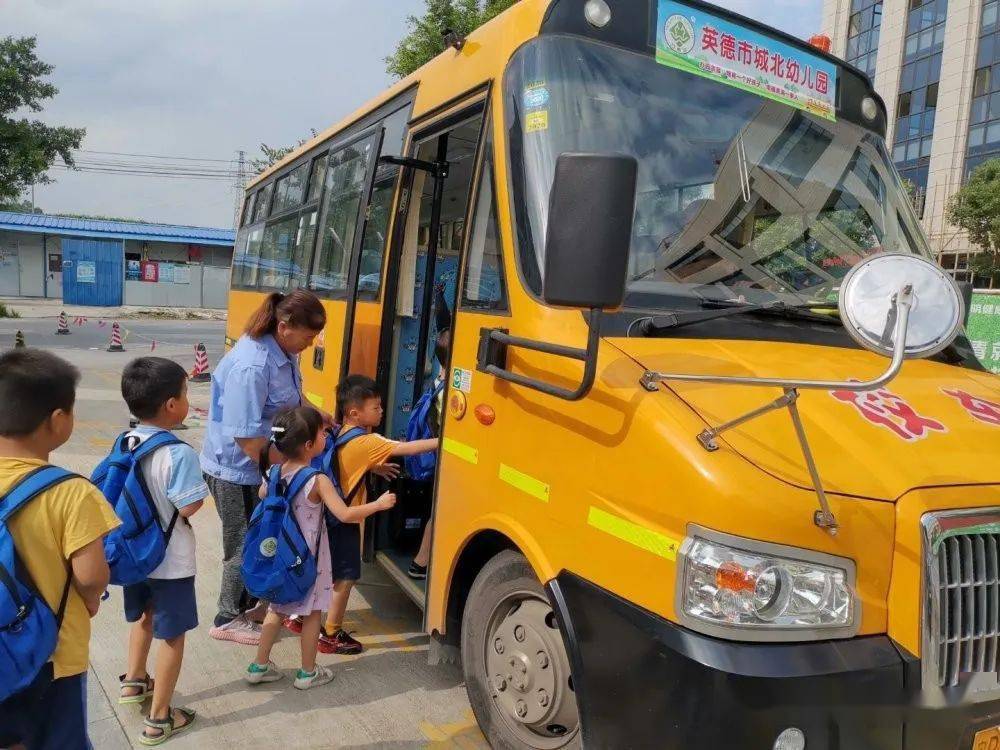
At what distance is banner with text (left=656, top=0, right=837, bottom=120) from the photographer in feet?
10.00

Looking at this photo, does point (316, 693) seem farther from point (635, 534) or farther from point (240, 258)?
point (240, 258)

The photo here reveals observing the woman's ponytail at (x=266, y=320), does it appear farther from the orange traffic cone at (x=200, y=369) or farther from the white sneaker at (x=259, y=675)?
the orange traffic cone at (x=200, y=369)

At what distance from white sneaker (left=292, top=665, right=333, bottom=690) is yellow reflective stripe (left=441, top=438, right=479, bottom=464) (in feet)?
4.43

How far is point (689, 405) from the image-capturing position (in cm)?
218

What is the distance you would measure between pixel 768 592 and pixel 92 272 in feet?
133

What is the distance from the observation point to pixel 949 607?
78.2 inches

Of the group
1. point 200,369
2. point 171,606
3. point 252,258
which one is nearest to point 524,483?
point 171,606

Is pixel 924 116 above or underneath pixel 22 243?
above

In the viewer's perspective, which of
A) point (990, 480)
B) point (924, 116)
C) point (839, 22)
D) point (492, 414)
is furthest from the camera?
point (839, 22)

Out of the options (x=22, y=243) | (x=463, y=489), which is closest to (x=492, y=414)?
(x=463, y=489)

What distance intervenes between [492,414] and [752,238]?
128cm

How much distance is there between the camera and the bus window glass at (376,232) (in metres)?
4.23

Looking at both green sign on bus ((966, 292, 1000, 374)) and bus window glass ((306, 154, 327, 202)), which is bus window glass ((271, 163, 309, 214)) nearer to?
bus window glass ((306, 154, 327, 202))

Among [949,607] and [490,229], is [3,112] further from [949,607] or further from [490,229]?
[949,607]
